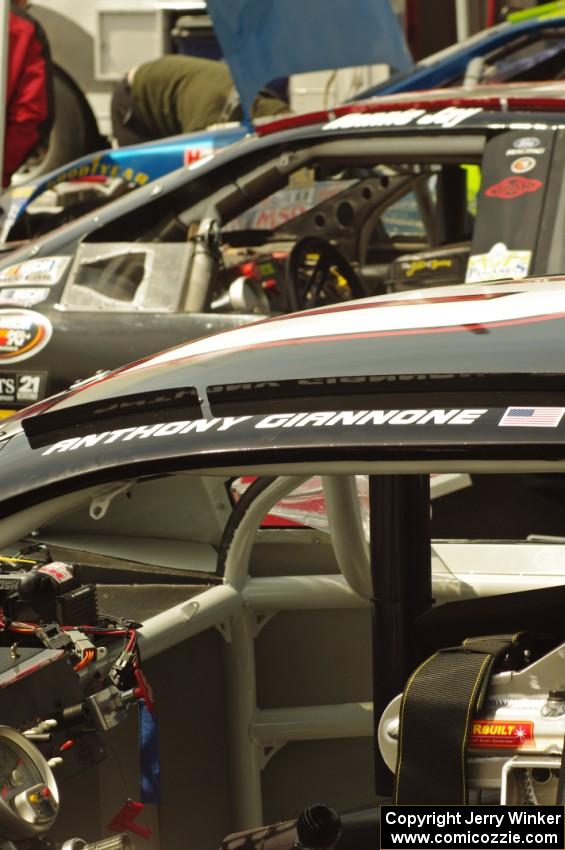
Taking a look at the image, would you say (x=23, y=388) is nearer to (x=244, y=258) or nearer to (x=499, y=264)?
(x=244, y=258)

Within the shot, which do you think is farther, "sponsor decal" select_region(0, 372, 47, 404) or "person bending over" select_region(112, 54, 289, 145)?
"person bending over" select_region(112, 54, 289, 145)

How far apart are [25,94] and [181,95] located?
49.8 inches

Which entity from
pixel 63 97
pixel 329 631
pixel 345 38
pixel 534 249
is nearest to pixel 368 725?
pixel 329 631

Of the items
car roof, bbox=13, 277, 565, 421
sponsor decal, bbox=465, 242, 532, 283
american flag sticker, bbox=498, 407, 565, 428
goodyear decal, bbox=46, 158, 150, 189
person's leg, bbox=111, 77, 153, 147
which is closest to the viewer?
american flag sticker, bbox=498, 407, 565, 428

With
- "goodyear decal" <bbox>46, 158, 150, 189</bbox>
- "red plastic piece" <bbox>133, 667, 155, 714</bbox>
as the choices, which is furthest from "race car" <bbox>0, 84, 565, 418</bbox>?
"red plastic piece" <bbox>133, 667, 155, 714</bbox>

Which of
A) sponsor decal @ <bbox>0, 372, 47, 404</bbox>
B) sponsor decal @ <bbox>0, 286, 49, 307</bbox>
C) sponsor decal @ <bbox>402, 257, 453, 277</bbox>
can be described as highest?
sponsor decal @ <bbox>0, 286, 49, 307</bbox>

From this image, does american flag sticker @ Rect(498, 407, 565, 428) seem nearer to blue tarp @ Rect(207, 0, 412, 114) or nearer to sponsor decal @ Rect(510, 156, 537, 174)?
sponsor decal @ Rect(510, 156, 537, 174)

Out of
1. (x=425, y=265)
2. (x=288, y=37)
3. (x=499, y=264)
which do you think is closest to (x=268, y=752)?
(x=499, y=264)

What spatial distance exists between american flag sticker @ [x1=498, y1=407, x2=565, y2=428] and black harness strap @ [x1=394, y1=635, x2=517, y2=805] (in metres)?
0.30

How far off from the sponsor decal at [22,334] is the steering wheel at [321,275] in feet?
3.13

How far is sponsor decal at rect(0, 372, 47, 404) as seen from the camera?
5301mm

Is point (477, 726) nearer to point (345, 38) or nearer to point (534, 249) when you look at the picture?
point (534, 249)

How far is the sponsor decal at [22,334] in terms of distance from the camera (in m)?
5.38

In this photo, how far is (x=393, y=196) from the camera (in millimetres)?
7246
